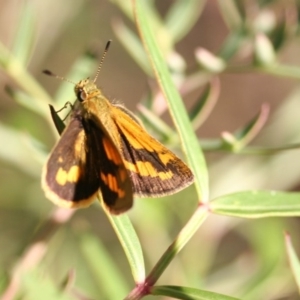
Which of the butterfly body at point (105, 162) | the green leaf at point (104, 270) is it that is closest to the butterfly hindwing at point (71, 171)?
the butterfly body at point (105, 162)

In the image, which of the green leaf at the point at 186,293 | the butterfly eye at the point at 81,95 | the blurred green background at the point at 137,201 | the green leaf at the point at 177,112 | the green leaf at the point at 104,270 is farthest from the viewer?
the green leaf at the point at 104,270

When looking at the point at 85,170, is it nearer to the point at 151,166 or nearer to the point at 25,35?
the point at 151,166

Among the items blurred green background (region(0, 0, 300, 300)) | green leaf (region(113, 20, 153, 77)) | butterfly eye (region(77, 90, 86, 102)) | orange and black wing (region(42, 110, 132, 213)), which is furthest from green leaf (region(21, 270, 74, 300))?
green leaf (region(113, 20, 153, 77))

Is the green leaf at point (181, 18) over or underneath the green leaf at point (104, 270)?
over

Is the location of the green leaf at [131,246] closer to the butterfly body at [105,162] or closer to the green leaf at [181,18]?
the butterfly body at [105,162]

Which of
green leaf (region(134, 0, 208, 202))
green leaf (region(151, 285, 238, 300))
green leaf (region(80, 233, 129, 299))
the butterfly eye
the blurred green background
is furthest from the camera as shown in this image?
green leaf (region(80, 233, 129, 299))

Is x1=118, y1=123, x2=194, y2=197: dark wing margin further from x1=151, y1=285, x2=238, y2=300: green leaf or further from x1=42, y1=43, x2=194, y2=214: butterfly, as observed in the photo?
x1=151, y1=285, x2=238, y2=300: green leaf
